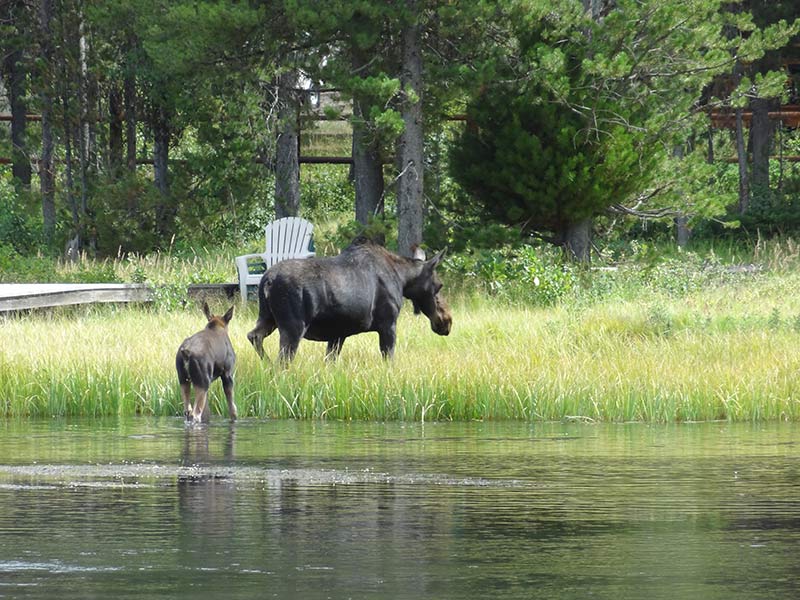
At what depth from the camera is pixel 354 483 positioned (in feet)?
29.8

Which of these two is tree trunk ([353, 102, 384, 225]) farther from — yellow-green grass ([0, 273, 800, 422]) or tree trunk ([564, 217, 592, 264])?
yellow-green grass ([0, 273, 800, 422])

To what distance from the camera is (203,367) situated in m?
12.5

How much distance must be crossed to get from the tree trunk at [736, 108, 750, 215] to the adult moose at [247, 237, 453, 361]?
64.7 feet

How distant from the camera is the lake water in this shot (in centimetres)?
611

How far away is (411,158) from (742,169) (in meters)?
13.7

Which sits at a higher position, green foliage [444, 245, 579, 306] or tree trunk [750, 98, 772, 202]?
tree trunk [750, 98, 772, 202]

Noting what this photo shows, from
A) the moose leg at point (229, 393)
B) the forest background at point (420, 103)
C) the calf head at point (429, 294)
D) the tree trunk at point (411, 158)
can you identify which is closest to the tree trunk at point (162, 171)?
the forest background at point (420, 103)

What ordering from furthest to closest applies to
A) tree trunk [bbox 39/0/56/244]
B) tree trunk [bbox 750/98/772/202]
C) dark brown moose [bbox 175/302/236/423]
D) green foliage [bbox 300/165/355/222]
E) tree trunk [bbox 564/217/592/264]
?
green foliage [bbox 300/165/355/222] < tree trunk [bbox 750/98/772/202] < tree trunk [bbox 39/0/56/244] < tree trunk [bbox 564/217/592/264] < dark brown moose [bbox 175/302/236/423]

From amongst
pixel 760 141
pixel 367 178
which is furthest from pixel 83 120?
pixel 760 141

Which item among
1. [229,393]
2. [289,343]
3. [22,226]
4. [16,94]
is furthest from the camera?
[16,94]

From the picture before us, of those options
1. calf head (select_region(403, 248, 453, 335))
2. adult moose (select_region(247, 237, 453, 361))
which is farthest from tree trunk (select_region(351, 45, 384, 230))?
adult moose (select_region(247, 237, 453, 361))

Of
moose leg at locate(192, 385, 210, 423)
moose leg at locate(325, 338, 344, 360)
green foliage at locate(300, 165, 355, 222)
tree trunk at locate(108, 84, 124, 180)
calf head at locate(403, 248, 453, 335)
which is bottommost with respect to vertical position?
moose leg at locate(192, 385, 210, 423)

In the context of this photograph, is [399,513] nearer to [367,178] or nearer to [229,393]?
[229,393]

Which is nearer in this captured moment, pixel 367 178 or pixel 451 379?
pixel 451 379
